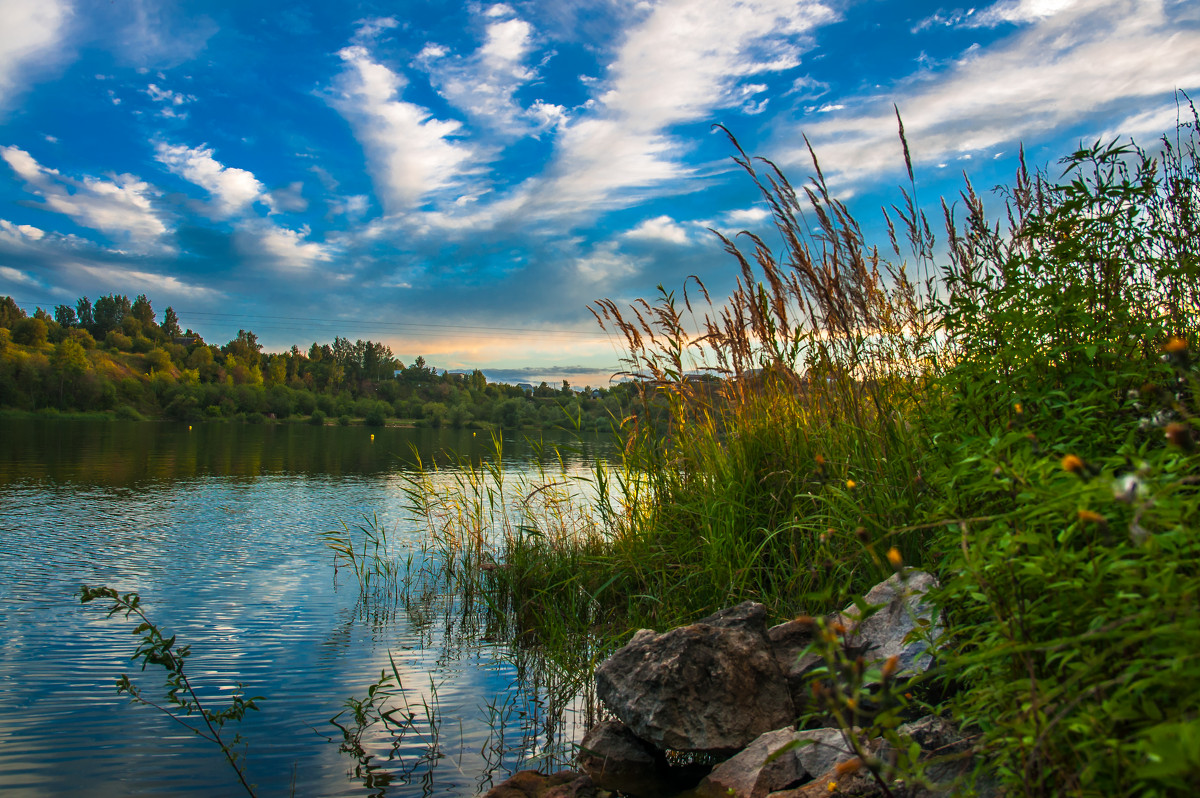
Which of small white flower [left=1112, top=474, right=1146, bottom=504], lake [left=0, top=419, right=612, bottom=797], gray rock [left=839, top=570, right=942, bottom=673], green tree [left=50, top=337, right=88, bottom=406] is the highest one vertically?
green tree [left=50, top=337, right=88, bottom=406]

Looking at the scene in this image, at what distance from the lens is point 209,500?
16.5 m

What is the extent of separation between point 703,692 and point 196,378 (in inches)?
4994

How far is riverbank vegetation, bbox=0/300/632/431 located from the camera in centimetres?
8544

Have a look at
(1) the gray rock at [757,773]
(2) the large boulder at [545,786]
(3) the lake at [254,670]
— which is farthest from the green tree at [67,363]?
(1) the gray rock at [757,773]

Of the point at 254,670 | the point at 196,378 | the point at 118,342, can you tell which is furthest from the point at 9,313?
the point at 254,670

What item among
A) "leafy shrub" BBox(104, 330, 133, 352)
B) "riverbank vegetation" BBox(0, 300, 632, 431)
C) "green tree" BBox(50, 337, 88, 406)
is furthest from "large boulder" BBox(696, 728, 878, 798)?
"leafy shrub" BBox(104, 330, 133, 352)

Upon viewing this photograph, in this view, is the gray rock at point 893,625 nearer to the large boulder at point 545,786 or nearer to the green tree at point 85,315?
the large boulder at point 545,786

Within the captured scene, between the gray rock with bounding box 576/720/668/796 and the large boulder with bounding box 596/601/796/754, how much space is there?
10 cm

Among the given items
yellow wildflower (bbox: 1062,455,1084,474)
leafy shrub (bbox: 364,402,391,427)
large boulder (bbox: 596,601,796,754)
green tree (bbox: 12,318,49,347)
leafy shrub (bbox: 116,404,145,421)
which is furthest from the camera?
green tree (bbox: 12,318,49,347)

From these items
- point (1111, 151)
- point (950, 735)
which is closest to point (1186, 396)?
point (1111, 151)

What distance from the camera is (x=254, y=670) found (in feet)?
17.7

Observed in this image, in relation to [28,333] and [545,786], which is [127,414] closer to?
[28,333]

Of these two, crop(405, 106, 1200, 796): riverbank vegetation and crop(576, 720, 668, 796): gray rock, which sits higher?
crop(405, 106, 1200, 796): riverbank vegetation

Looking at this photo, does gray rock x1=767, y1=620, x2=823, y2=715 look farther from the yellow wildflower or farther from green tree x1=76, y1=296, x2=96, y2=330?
green tree x1=76, y1=296, x2=96, y2=330
